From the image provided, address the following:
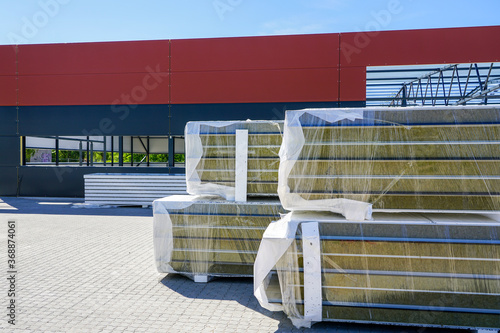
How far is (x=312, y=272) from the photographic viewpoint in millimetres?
3734

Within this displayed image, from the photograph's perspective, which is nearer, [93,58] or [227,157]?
[227,157]

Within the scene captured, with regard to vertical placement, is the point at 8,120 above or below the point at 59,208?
above

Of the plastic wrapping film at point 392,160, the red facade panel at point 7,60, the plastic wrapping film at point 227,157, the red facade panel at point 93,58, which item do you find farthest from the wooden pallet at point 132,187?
the plastic wrapping film at point 392,160

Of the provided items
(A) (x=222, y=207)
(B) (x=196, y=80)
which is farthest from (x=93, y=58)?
(A) (x=222, y=207)

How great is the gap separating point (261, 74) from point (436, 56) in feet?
18.3

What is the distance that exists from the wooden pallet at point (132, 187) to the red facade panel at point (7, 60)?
5365mm

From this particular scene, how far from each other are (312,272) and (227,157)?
2.20 metres

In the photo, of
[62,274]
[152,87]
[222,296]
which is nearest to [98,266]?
[62,274]

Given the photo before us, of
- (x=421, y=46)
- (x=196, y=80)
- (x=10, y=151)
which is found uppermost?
(x=421, y=46)

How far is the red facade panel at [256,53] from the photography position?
1248 cm

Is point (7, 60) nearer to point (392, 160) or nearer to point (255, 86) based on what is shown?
point (255, 86)

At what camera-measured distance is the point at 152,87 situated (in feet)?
43.8

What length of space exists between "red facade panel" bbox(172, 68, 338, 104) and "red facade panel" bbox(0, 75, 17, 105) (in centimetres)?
628

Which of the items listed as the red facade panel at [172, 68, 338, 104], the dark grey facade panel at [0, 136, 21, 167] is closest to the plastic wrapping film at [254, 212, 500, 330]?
the red facade panel at [172, 68, 338, 104]
